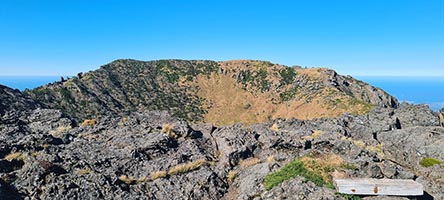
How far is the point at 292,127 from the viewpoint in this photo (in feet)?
90.2

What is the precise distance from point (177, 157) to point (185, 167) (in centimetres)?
112

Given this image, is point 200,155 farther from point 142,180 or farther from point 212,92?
point 212,92

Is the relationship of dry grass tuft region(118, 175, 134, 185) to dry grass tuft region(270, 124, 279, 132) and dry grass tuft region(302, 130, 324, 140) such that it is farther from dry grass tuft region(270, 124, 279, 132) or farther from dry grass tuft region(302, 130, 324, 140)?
dry grass tuft region(270, 124, 279, 132)

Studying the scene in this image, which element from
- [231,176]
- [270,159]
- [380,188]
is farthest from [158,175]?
[380,188]

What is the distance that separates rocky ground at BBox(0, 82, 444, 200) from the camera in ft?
47.8

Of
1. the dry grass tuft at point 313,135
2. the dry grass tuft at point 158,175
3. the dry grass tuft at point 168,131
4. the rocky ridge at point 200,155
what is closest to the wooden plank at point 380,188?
the rocky ridge at point 200,155

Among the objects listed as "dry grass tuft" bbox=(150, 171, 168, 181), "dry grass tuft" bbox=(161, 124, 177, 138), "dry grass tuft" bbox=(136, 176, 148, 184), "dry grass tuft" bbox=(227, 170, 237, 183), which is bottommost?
"dry grass tuft" bbox=(227, 170, 237, 183)

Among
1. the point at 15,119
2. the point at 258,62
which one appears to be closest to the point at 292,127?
the point at 15,119

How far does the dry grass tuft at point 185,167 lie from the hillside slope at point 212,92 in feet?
221

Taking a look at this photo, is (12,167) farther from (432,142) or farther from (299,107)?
(299,107)

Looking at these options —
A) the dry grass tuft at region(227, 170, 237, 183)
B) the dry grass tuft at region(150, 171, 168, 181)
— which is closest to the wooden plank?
the dry grass tuft at region(227, 170, 237, 183)

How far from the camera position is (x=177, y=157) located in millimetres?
18266

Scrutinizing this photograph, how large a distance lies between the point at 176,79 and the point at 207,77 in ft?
43.1

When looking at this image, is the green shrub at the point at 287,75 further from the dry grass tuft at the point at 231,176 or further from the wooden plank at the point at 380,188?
the wooden plank at the point at 380,188
